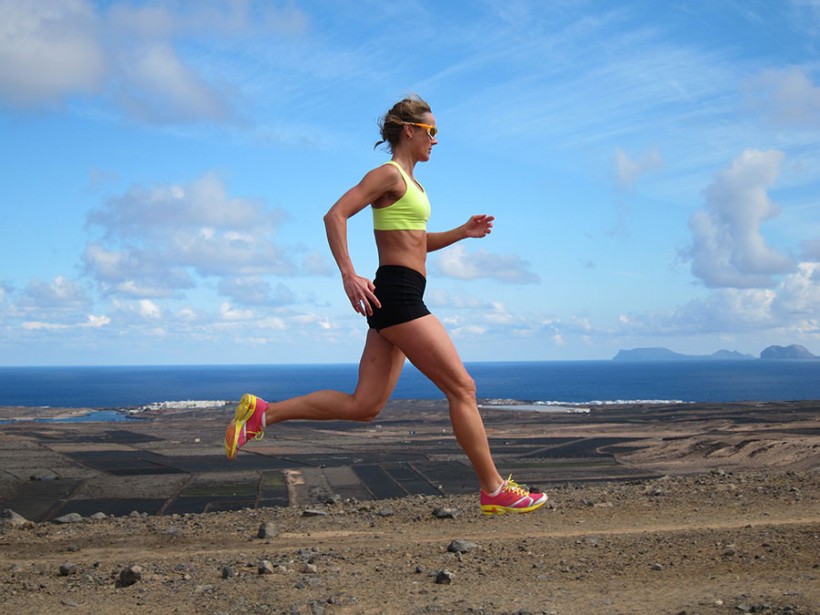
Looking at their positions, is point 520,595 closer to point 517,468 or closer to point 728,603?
point 728,603

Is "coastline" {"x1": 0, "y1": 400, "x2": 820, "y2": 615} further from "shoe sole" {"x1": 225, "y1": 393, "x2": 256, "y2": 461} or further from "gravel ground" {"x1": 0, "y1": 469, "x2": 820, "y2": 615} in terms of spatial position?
"shoe sole" {"x1": 225, "y1": 393, "x2": 256, "y2": 461}

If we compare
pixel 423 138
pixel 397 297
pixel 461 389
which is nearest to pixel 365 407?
pixel 461 389

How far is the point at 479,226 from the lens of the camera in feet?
18.7

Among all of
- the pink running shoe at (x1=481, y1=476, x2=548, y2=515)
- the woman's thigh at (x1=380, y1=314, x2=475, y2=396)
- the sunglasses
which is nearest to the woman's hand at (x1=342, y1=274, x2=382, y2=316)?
the woman's thigh at (x1=380, y1=314, x2=475, y2=396)

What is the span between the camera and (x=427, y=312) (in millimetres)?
4801

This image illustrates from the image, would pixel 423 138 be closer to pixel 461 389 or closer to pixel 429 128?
pixel 429 128

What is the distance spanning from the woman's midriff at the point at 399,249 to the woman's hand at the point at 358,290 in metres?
0.43

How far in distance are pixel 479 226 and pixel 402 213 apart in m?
1.02

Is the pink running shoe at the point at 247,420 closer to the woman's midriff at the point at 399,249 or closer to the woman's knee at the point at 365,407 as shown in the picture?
the woman's knee at the point at 365,407

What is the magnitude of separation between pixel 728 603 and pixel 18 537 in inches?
230

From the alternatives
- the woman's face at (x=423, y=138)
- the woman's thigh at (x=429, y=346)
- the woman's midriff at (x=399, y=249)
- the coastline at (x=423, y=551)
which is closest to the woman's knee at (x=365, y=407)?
the woman's thigh at (x=429, y=346)

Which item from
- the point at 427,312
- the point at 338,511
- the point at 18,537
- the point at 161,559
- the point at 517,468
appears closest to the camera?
the point at 427,312

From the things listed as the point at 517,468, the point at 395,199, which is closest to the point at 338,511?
the point at 395,199

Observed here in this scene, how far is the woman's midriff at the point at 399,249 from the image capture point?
4812mm
